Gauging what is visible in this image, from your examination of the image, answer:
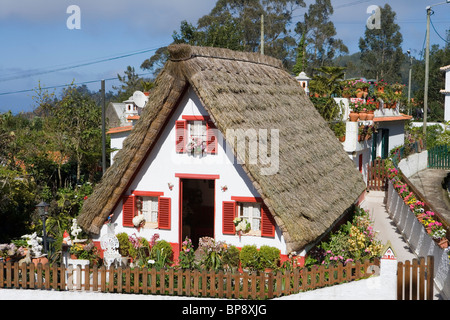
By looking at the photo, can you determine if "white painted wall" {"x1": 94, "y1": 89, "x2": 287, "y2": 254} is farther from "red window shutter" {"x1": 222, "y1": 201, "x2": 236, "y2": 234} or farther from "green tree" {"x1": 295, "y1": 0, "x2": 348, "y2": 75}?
"green tree" {"x1": 295, "y1": 0, "x2": 348, "y2": 75}

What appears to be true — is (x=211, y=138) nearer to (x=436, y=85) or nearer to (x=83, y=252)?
(x=83, y=252)

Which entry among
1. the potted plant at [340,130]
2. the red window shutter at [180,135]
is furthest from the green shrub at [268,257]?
the potted plant at [340,130]

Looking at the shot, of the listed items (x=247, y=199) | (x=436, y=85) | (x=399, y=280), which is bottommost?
(x=399, y=280)

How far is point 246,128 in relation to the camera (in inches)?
512

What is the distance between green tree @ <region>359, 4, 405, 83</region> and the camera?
72.7 meters

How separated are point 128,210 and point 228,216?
272 centimetres

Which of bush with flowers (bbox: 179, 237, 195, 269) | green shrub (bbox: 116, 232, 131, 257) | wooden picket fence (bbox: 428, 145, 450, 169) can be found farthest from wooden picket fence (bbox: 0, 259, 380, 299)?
wooden picket fence (bbox: 428, 145, 450, 169)

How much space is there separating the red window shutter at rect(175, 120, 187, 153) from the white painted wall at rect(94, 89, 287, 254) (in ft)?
0.38

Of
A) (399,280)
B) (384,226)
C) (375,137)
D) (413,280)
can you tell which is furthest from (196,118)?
(375,137)

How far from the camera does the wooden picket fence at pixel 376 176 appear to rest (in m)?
25.0

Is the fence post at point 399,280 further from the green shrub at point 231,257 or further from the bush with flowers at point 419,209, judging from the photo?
the green shrub at point 231,257

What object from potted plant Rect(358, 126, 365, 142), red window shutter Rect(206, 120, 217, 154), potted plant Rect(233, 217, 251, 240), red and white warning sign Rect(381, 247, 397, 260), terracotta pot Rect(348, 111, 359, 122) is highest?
terracotta pot Rect(348, 111, 359, 122)

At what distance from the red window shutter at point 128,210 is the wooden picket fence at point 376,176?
1413cm
